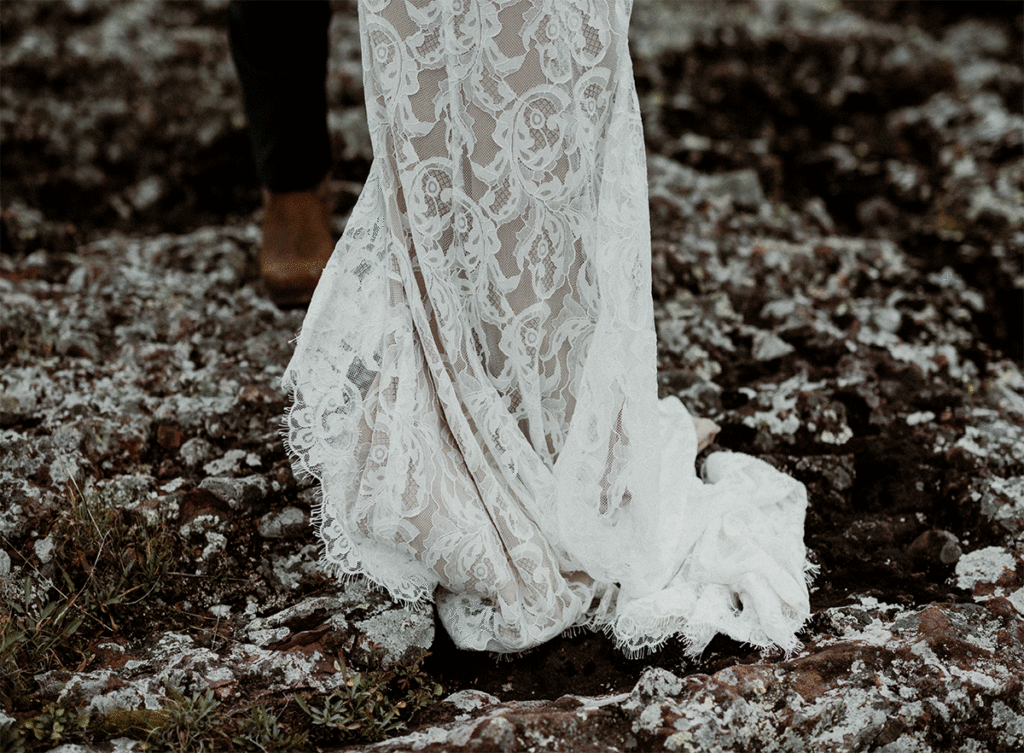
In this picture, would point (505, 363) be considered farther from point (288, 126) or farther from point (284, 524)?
point (288, 126)

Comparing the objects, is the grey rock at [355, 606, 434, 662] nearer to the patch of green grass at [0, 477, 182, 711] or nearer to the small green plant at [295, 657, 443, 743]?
the small green plant at [295, 657, 443, 743]

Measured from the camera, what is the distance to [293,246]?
9.00 feet

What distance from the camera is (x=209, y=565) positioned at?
1917mm

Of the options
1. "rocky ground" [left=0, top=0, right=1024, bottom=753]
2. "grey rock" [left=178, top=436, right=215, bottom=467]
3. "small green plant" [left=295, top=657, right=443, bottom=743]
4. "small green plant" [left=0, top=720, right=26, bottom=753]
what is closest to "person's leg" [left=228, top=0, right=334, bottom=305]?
"rocky ground" [left=0, top=0, right=1024, bottom=753]

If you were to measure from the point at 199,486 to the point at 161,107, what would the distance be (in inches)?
91.8

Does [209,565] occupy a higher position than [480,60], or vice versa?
[480,60]

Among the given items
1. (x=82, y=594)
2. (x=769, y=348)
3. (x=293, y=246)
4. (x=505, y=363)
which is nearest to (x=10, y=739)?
(x=82, y=594)

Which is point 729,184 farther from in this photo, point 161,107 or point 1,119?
point 1,119

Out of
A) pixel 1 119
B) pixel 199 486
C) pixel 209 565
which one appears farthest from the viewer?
pixel 1 119

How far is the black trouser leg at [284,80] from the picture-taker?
245cm

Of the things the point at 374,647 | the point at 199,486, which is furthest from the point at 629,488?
the point at 199,486

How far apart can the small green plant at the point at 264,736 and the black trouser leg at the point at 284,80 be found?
167 cm

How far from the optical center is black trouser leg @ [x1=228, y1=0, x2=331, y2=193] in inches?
96.4

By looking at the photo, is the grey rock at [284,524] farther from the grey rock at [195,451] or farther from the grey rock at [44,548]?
the grey rock at [44,548]
